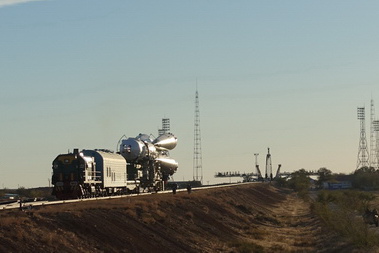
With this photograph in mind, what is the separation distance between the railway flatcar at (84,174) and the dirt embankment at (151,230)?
652 centimetres

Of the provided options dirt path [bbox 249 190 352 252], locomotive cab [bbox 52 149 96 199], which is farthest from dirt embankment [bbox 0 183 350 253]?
locomotive cab [bbox 52 149 96 199]

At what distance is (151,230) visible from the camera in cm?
4762

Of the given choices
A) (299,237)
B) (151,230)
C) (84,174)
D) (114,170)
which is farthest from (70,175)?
(299,237)

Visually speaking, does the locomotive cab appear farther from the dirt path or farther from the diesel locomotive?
the dirt path

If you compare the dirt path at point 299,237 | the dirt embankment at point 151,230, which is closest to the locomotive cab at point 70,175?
the dirt embankment at point 151,230

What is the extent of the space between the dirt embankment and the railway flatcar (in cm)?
652

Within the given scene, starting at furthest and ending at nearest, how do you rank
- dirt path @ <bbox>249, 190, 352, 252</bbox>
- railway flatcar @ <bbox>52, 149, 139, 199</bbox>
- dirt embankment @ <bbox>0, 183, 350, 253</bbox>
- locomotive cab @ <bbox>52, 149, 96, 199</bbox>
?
railway flatcar @ <bbox>52, 149, 139, 199</bbox>, locomotive cab @ <bbox>52, 149, 96, 199</bbox>, dirt path @ <bbox>249, 190, 352, 252</bbox>, dirt embankment @ <bbox>0, 183, 350, 253</bbox>

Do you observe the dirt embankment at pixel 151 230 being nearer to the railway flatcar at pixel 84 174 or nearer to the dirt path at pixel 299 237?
the dirt path at pixel 299 237

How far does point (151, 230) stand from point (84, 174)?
1810 cm

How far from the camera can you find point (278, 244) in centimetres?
5616

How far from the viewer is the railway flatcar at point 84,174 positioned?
64.1 meters

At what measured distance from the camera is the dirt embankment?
1374 inches

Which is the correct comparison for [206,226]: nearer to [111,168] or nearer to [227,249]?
[227,249]

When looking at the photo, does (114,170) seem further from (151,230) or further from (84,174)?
(151,230)
